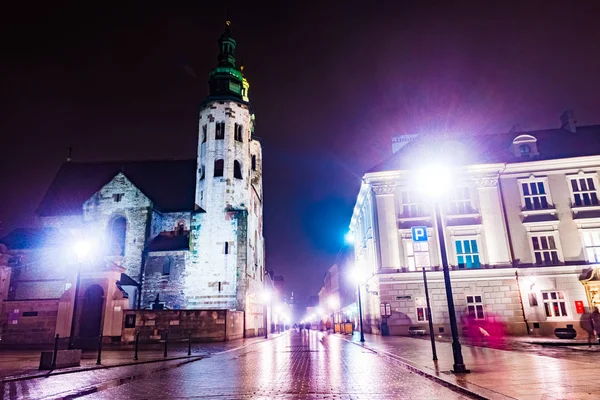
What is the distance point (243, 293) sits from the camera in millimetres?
40969

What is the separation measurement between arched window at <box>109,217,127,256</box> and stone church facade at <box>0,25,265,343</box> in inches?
4.1

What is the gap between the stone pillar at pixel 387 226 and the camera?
102 ft

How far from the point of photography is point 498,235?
31141mm

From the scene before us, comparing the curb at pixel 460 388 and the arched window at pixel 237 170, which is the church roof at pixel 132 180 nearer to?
the arched window at pixel 237 170

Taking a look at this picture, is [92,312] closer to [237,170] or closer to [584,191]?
[237,170]

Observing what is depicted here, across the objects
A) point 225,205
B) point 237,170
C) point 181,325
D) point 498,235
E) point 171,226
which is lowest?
point 181,325

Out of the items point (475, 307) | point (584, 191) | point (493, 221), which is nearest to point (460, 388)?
point (475, 307)

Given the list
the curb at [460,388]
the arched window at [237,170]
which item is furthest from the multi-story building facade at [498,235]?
the curb at [460,388]

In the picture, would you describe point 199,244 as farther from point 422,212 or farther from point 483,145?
point 483,145

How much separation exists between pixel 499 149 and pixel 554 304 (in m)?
13.2

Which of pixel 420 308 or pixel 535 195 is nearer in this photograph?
pixel 420 308

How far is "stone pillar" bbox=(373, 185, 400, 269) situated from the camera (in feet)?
102

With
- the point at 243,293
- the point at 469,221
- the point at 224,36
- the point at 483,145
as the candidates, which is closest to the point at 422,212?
the point at 469,221

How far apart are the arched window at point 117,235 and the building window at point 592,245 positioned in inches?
1618
